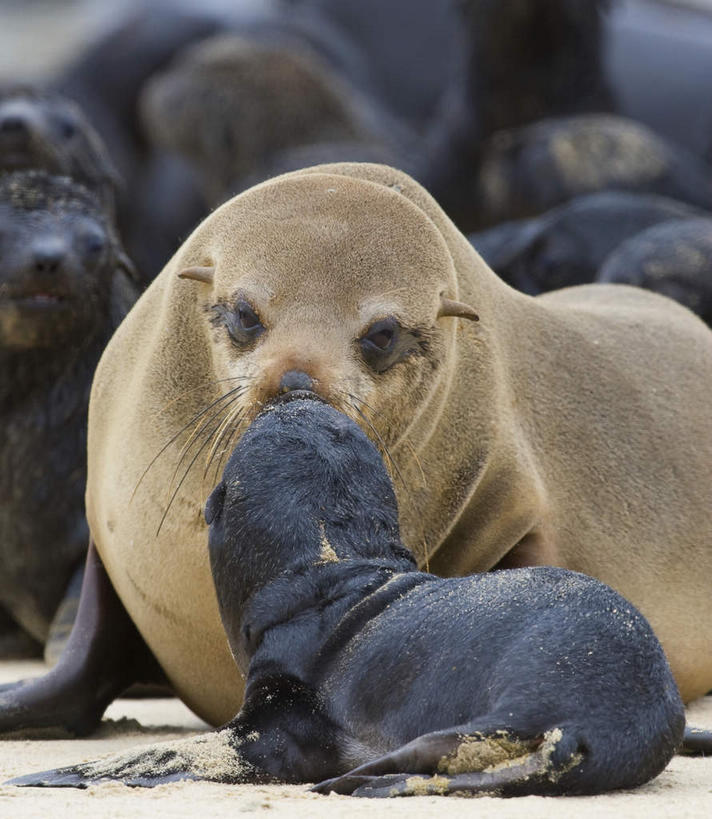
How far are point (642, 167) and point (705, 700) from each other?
7.48 meters

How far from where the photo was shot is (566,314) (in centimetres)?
609

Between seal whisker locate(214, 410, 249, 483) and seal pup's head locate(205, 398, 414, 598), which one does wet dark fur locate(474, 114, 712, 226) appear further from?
seal pup's head locate(205, 398, 414, 598)

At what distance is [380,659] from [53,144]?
21.7 feet

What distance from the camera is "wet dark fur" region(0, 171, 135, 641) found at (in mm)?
7336

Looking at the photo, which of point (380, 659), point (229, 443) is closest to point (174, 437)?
point (229, 443)

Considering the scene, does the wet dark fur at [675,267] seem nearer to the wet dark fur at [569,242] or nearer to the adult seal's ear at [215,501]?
the wet dark fur at [569,242]

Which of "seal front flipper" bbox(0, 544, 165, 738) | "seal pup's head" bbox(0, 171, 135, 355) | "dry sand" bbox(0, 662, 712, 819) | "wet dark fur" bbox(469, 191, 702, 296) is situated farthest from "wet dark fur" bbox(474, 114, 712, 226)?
"dry sand" bbox(0, 662, 712, 819)

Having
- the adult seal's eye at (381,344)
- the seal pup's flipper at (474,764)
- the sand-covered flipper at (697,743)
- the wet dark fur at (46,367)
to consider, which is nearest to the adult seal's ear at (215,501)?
the adult seal's eye at (381,344)

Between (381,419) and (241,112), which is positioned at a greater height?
(381,419)

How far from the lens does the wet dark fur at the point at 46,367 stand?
24.1ft

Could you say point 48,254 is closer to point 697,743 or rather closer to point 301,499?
point 301,499

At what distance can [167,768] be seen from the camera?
12.6 ft

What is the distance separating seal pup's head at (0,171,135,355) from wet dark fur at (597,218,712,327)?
2557 millimetres

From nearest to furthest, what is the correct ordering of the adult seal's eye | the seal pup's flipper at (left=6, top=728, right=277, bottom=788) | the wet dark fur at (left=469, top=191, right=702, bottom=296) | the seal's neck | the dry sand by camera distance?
the dry sand
the seal pup's flipper at (left=6, top=728, right=277, bottom=788)
the adult seal's eye
the seal's neck
the wet dark fur at (left=469, top=191, right=702, bottom=296)
